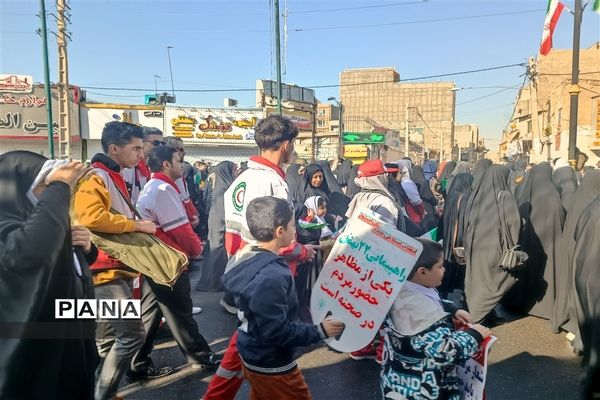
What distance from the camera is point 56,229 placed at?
4.89 feet

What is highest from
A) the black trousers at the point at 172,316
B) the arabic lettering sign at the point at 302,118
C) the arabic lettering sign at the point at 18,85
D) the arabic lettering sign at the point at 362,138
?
the arabic lettering sign at the point at 18,85

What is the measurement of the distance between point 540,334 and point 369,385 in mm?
2060

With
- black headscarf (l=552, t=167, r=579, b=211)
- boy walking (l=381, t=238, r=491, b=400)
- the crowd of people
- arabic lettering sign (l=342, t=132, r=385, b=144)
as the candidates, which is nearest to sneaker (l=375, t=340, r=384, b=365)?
the crowd of people

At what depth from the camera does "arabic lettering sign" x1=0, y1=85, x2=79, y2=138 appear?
2331 cm

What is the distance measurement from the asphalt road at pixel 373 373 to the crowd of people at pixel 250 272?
16cm

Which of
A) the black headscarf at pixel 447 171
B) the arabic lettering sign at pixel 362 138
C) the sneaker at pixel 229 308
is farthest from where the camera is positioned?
the arabic lettering sign at pixel 362 138

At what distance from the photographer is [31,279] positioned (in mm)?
1444

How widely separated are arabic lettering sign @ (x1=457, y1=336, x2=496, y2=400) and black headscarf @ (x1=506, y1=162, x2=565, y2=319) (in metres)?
2.70

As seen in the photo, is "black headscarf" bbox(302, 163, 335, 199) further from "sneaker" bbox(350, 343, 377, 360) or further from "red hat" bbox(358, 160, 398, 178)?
"sneaker" bbox(350, 343, 377, 360)

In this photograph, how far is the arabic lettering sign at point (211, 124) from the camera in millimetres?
24859

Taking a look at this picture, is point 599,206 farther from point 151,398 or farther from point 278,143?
point 151,398

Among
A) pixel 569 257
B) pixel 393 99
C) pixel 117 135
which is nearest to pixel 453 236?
pixel 569 257

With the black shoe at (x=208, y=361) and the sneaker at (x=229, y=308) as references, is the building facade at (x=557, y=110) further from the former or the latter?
the black shoe at (x=208, y=361)

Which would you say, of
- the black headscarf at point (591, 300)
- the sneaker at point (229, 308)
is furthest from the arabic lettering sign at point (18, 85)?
the black headscarf at point (591, 300)
